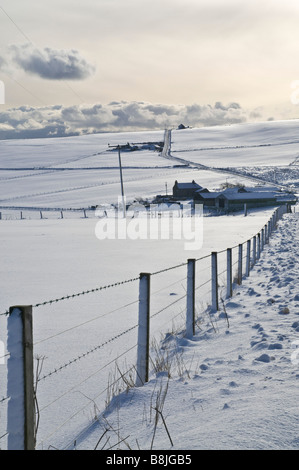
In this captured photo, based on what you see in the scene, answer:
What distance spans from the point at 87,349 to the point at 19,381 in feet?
14.2

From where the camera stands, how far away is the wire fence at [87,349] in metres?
5.15

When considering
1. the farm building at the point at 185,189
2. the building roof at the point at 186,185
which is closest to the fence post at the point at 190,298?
the farm building at the point at 185,189

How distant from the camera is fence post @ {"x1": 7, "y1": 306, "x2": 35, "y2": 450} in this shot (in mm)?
3320

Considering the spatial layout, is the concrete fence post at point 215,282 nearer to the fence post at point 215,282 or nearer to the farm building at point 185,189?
the fence post at point 215,282

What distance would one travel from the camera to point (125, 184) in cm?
8738

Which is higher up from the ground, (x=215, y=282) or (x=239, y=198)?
(x=239, y=198)

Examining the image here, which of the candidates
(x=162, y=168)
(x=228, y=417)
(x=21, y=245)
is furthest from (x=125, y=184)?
(x=228, y=417)

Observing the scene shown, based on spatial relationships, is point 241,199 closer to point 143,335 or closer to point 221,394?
point 143,335

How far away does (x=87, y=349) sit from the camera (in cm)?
762

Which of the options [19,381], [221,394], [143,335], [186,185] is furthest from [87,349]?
[186,185]

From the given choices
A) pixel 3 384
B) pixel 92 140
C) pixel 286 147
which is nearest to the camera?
pixel 3 384

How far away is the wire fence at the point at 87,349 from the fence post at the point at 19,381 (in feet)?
0.48
